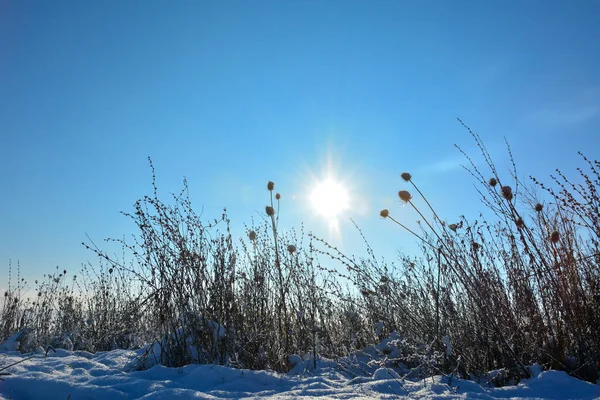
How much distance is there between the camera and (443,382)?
92.1 inches

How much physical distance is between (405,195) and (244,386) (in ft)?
5.51

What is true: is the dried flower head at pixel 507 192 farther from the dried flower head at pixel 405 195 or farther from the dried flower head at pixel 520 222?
the dried flower head at pixel 405 195

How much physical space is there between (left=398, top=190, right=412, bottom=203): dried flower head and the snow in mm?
1182

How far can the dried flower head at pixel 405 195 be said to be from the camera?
288 cm

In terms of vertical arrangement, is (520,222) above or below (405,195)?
below

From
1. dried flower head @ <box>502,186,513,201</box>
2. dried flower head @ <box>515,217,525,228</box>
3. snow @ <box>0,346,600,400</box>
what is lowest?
snow @ <box>0,346,600,400</box>

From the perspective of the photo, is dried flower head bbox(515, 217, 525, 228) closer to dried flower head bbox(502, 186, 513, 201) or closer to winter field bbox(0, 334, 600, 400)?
dried flower head bbox(502, 186, 513, 201)

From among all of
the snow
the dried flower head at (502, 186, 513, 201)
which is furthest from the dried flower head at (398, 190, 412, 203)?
the snow

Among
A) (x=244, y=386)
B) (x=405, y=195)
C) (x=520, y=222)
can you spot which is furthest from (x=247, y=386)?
(x=520, y=222)

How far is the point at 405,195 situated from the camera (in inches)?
114

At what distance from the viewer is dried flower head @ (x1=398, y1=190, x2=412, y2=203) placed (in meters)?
2.88

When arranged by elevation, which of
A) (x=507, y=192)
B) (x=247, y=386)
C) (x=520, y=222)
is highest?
(x=507, y=192)

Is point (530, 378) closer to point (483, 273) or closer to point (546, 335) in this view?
point (546, 335)

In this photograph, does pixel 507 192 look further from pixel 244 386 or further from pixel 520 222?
pixel 244 386
